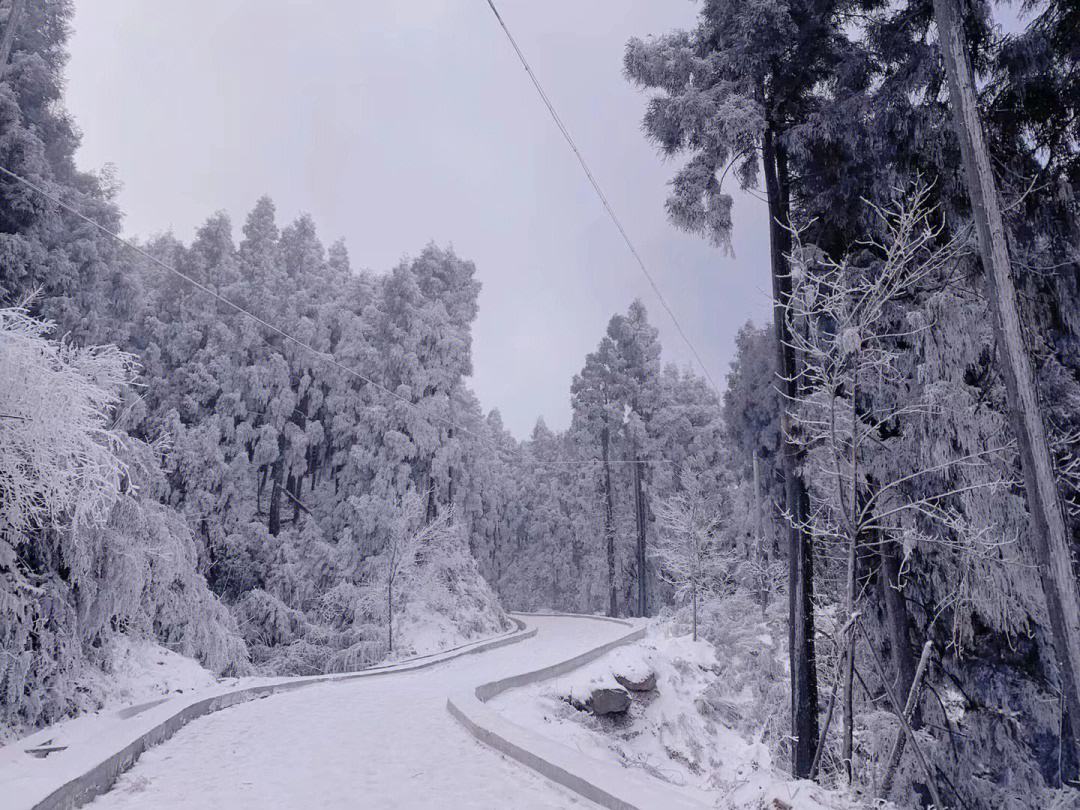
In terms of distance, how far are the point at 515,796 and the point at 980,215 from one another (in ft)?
19.3

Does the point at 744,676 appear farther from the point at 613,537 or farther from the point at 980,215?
Result: the point at 613,537

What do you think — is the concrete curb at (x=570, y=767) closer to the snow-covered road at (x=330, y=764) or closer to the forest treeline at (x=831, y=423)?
the snow-covered road at (x=330, y=764)

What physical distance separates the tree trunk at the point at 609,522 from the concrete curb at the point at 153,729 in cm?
1955

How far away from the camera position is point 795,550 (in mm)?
7598

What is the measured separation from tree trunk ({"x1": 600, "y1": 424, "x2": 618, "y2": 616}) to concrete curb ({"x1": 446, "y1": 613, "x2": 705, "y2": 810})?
24612 millimetres

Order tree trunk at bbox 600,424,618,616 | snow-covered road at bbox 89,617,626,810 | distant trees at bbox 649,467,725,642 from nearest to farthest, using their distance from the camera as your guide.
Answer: snow-covered road at bbox 89,617,626,810, distant trees at bbox 649,467,725,642, tree trunk at bbox 600,424,618,616

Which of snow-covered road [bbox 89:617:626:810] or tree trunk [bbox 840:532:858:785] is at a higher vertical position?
tree trunk [bbox 840:532:858:785]

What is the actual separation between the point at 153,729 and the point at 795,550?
7.23 meters

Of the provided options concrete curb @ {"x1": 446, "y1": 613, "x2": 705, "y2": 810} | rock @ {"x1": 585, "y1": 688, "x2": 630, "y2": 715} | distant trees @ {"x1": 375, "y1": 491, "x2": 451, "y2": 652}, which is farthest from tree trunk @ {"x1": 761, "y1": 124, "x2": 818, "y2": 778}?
distant trees @ {"x1": 375, "y1": 491, "x2": 451, "y2": 652}

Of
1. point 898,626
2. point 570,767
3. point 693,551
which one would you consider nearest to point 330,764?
point 570,767

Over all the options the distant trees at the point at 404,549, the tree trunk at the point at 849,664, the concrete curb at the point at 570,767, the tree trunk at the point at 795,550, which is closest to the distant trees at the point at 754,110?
the tree trunk at the point at 795,550

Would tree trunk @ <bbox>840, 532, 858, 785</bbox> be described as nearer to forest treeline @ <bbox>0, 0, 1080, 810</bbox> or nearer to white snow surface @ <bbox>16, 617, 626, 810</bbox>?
forest treeline @ <bbox>0, 0, 1080, 810</bbox>

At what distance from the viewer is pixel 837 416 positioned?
5.91 meters

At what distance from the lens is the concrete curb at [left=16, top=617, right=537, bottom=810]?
428cm
